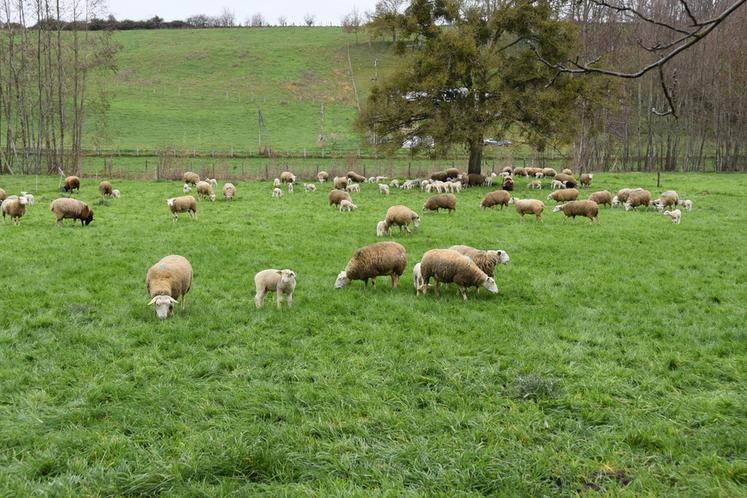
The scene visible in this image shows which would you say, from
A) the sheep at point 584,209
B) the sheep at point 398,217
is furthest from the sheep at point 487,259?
the sheep at point 584,209

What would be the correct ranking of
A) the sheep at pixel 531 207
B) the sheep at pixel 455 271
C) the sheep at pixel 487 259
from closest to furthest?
the sheep at pixel 455 271 → the sheep at pixel 487 259 → the sheep at pixel 531 207

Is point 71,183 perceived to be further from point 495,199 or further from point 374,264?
point 374,264

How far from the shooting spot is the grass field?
4.49 m

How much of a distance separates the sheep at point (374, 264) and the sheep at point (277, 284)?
136cm

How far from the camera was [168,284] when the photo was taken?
28.3ft

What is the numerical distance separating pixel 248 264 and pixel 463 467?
8500 millimetres

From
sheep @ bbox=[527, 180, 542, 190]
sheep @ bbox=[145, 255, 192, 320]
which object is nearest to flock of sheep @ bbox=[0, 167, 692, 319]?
sheep @ bbox=[145, 255, 192, 320]

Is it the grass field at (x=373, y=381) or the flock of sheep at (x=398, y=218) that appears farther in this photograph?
the flock of sheep at (x=398, y=218)

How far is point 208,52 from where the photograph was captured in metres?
78.0

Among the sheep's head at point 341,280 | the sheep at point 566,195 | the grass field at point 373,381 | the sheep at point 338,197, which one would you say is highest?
the sheep at point 566,195

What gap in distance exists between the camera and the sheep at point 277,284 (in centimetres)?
888

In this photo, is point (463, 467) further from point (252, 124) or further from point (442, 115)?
point (252, 124)

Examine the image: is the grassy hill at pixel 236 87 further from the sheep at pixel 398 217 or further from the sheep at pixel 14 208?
the sheep at pixel 398 217

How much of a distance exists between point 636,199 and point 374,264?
48.2 feet
